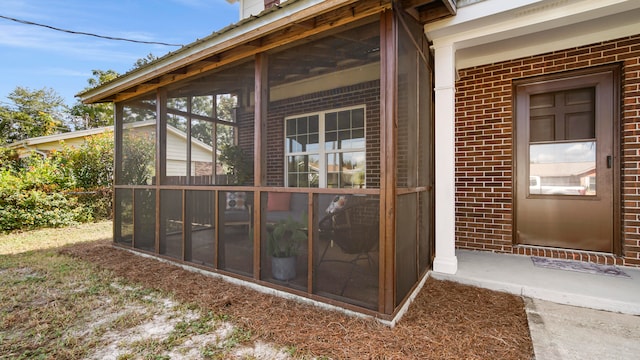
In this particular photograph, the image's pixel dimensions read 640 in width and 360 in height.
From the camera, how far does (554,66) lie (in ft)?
10.7

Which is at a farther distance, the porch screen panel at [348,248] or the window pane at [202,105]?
the window pane at [202,105]

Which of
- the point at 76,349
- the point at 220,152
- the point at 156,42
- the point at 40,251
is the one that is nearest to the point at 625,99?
the point at 220,152

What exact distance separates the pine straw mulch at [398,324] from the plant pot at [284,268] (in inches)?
8.0

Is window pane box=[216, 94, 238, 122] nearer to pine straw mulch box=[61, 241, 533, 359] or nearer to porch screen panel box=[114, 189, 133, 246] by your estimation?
pine straw mulch box=[61, 241, 533, 359]

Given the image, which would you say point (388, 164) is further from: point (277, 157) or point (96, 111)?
point (96, 111)

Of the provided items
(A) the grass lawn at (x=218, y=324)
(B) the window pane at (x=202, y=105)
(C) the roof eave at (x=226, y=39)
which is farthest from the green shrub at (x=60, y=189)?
(B) the window pane at (x=202, y=105)

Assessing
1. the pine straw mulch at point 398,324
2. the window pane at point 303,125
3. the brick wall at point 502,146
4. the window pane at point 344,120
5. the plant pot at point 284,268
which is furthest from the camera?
the window pane at point 303,125

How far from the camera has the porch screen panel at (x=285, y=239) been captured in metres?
2.59

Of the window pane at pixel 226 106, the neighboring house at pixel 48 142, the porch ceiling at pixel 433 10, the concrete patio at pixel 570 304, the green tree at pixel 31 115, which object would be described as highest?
the green tree at pixel 31 115

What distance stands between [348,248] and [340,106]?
2.93 metres

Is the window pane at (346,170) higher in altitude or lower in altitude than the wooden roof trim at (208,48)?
lower

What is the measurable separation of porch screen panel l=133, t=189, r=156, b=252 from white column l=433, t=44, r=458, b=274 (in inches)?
146

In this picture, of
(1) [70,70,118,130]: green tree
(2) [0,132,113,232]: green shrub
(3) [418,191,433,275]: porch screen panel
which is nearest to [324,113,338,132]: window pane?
(3) [418,191,433,275]: porch screen panel

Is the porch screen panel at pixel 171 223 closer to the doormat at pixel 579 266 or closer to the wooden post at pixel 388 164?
the wooden post at pixel 388 164
